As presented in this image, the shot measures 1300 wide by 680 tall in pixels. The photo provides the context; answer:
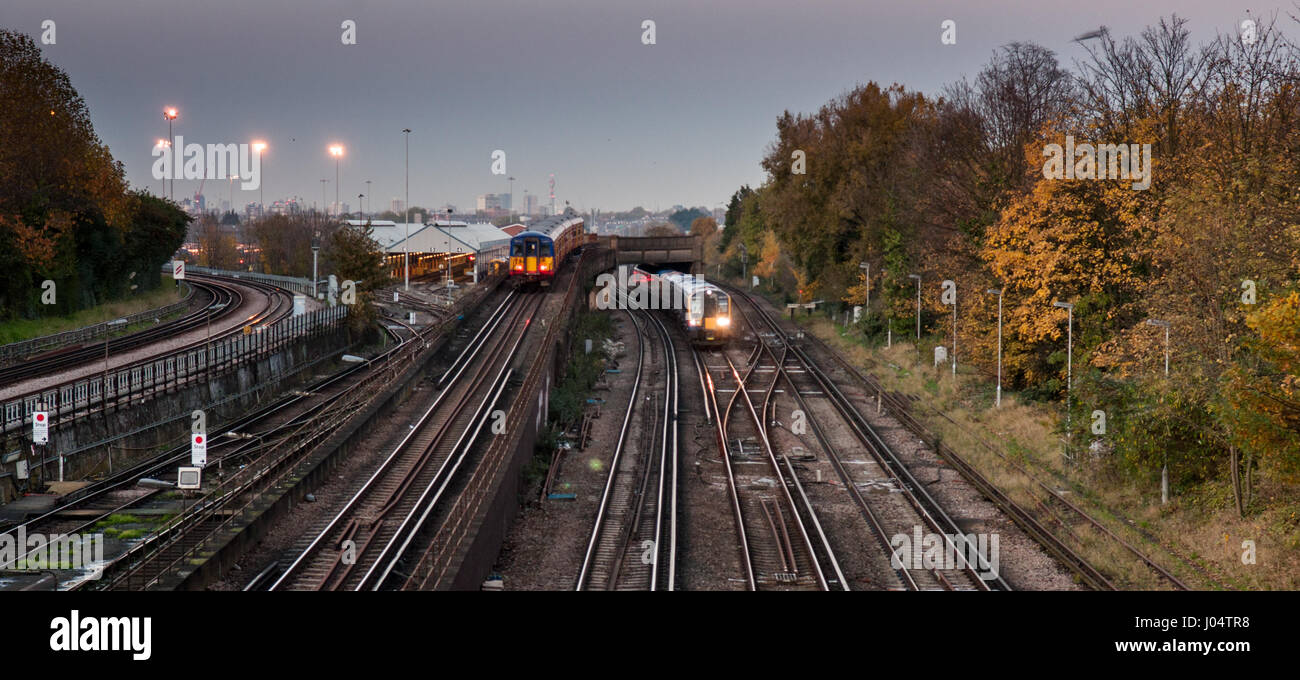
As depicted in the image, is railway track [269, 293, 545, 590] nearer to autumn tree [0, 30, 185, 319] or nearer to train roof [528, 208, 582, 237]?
autumn tree [0, 30, 185, 319]

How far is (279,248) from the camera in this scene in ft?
313

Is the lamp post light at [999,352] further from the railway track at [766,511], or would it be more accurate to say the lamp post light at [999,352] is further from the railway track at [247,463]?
the railway track at [247,463]

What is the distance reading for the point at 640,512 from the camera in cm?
2111

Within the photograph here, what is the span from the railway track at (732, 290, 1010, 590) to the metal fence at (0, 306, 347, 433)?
18.2 m

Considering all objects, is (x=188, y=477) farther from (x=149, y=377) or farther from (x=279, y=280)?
(x=279, y=280)

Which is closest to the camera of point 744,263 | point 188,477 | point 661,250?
point 188,477

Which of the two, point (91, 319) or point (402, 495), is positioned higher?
point (91, 319)

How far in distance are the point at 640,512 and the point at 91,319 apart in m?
31.6

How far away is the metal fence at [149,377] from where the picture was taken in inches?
881

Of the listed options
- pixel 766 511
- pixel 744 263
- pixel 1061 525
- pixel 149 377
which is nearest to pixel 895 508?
pixel 766 511

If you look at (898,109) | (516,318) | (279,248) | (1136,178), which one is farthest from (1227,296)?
(279,248)

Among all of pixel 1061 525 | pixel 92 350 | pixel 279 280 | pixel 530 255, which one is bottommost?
pixel 1061 525

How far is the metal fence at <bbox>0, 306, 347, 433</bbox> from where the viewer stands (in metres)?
22.4

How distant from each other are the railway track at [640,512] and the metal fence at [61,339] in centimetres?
1707
